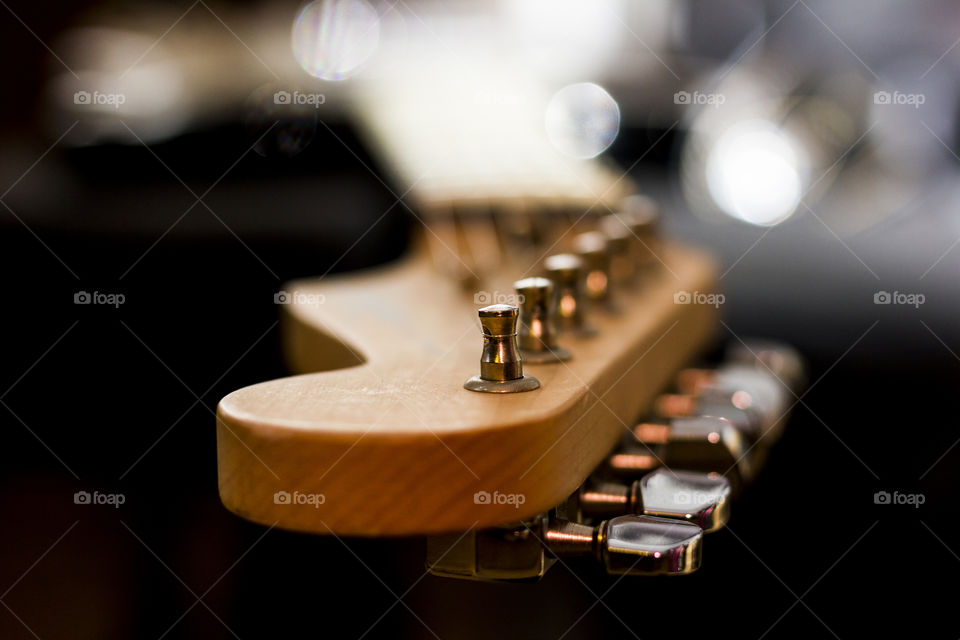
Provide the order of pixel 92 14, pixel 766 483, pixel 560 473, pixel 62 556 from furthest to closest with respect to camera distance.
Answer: pixel 92 14 → pixel 766 483 → pixel 62 556 → pixel 560 473

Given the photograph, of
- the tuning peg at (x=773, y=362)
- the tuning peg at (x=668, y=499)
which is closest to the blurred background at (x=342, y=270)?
the tuning peg at (x=773, y=362)

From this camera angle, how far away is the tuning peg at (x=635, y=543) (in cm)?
60

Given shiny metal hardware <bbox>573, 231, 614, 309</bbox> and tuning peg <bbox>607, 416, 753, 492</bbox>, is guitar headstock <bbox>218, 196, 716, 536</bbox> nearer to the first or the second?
tuning peg <bbox>607, 416, 753, 492</bbox>

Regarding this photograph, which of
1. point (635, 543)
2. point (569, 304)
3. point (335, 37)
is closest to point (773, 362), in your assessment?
point (569, 304)

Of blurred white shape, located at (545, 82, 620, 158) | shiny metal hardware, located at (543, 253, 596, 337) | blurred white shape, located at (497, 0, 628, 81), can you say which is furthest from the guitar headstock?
blurred white shape, located at (497, 0, 628, 81)

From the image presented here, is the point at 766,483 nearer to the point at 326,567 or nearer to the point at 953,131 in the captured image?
the point at 326,567

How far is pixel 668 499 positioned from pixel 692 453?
150 mm

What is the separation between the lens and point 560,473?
1.96ft

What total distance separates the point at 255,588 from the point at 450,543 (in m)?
0.96

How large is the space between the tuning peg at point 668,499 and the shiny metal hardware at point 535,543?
0.02 m

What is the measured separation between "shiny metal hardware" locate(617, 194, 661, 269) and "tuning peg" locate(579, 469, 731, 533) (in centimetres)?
62

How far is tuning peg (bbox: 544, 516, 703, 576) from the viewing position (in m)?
0.60

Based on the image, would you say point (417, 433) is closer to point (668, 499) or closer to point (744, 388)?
point (668, 499)

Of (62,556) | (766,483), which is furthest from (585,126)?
(62,556)
